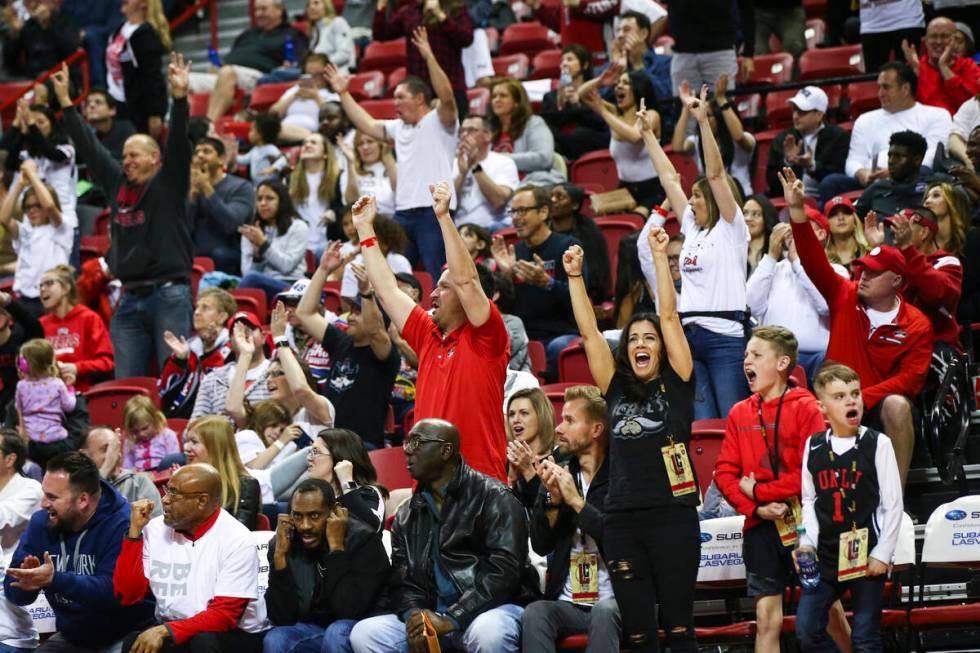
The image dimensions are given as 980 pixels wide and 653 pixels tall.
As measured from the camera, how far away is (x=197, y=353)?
9.01 metres

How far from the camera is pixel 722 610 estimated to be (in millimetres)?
6602

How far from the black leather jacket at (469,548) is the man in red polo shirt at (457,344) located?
0.88ft

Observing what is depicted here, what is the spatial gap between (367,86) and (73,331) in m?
4.93

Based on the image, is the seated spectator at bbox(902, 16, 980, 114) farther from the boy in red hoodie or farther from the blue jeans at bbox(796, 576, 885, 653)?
the blue jeans at bbox(796, 576, 885, 653)

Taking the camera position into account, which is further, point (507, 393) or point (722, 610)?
point (507, 393)

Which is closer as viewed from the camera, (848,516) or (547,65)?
(848,516)

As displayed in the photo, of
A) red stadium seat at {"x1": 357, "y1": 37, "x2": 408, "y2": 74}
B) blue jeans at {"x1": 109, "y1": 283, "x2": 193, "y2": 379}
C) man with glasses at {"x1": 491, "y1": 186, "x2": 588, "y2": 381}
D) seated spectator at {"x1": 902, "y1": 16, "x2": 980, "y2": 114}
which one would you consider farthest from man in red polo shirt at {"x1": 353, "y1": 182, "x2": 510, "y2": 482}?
red stadium seat at {"x1": 357, "y1": 37, "x2": 408, "y2": 74}

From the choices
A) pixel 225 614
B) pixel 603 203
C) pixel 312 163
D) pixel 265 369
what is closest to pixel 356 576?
pixel 225 614

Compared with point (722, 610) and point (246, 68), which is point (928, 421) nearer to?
point (722, 610)

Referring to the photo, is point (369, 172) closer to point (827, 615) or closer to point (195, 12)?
point (827, 615)

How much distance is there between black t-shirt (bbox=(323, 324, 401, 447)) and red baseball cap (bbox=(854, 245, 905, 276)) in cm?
241

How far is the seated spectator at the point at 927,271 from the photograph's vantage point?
7223mm

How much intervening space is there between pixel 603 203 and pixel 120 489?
4354 mm

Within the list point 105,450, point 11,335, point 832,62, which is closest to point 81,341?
point 11,335
